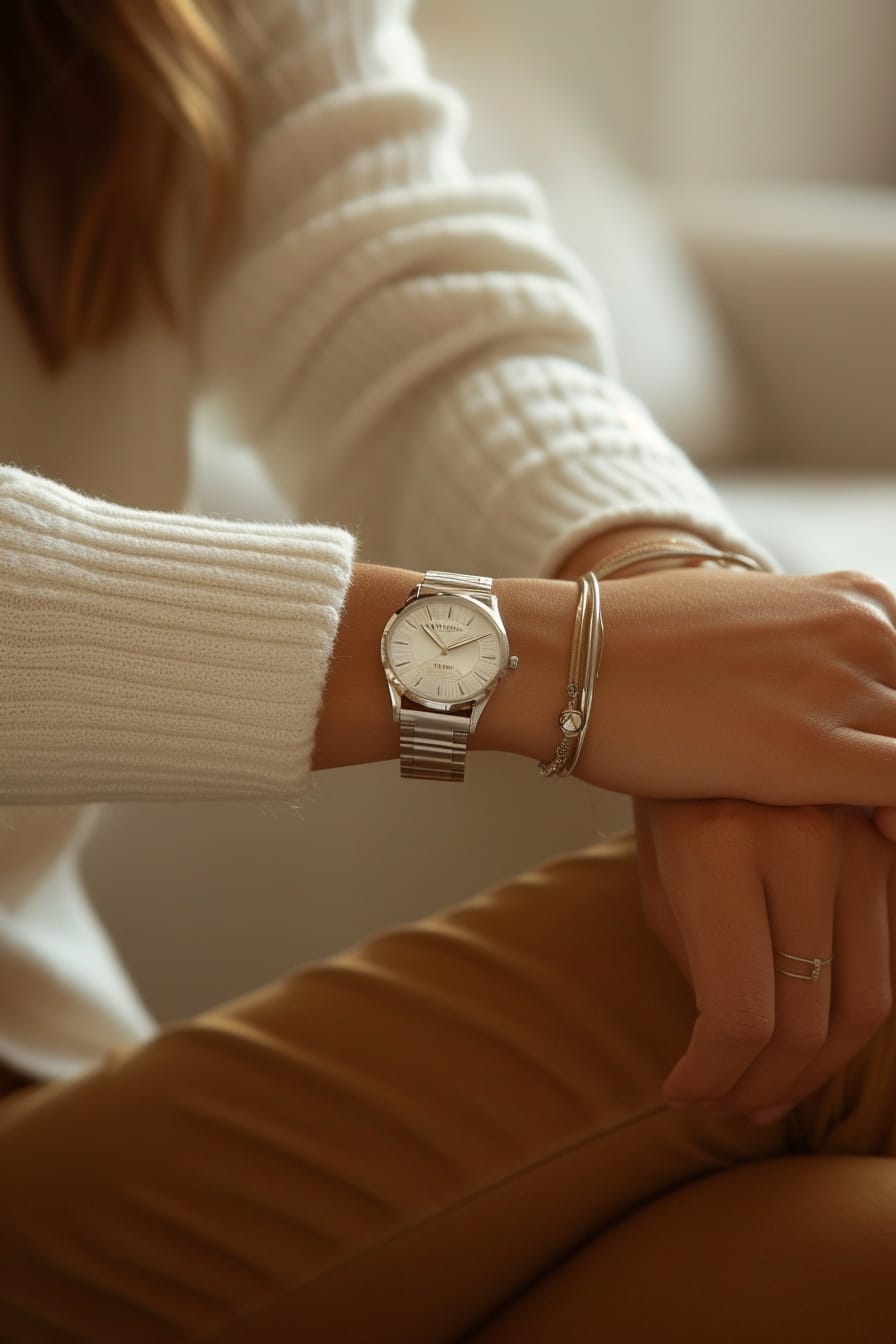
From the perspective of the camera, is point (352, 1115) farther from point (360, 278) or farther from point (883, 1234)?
point (360, 278)

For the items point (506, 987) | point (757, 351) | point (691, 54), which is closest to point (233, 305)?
point (506, 987)

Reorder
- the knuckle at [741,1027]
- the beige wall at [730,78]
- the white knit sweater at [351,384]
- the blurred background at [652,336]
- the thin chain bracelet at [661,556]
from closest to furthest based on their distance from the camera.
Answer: the knuckle at [741,1027] < the thin chain bracelet at [661,556] < the white knit sweater at [351,384] < the blurred background at [652,336] < the beige wall at [730,78]

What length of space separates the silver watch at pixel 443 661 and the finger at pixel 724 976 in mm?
123

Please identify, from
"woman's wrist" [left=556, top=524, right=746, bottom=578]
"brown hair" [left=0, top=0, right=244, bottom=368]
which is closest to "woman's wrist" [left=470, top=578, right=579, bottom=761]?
"woman's wrist" [left=556, top=524, right=746, bottom=578]

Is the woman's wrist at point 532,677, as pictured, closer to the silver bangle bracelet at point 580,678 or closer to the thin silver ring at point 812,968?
the silver bangle bracelet at point 580,678

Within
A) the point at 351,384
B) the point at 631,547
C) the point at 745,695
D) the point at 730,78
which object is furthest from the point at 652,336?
the point at 730,78

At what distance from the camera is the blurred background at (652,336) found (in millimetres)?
920

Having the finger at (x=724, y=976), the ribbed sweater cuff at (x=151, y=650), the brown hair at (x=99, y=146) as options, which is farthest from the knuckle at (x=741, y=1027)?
the brown hair at (x=99, y=146)

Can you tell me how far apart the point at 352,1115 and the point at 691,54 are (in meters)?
2.48

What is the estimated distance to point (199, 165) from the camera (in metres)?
0.86

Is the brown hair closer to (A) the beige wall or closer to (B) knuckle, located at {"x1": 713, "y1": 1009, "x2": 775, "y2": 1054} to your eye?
(B) knuckle, located at {"x1": 713, "y1": 1009, "x2": 775, "y2": 1054}

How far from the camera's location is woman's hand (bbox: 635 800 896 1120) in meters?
0.51

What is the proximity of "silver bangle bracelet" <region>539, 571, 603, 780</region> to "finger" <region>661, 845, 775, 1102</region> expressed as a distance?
76 millimetres

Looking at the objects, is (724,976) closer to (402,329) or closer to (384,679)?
(384,679)
